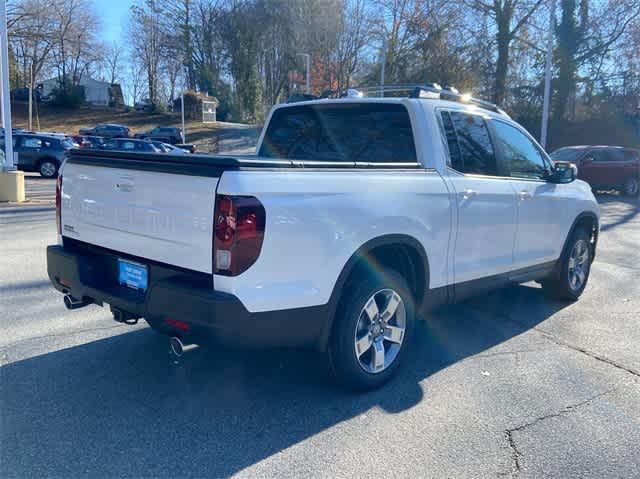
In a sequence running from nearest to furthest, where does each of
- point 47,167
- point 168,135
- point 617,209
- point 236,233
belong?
point 236,233, point 617,209, point 47,167, point 168,135

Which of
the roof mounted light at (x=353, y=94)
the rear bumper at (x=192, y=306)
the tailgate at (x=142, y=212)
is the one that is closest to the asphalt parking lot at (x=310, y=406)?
the rear bumper at (x=192, y=306)

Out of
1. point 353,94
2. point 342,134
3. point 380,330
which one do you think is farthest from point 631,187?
point 380,330

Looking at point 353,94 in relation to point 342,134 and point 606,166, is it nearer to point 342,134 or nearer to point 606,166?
point 342,134

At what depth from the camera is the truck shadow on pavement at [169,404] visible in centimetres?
303

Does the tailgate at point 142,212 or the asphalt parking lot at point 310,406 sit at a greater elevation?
the tailgate at point 142,212

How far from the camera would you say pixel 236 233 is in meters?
2.99

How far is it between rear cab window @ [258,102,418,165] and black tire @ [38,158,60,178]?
65.4ft

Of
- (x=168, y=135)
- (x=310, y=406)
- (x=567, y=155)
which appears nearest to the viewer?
(x=310, y=406)

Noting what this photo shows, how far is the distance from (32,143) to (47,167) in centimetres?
103

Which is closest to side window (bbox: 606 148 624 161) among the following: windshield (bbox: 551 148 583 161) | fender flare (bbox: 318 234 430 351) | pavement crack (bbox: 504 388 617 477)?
windshield (bbox: 551 148 583 161)

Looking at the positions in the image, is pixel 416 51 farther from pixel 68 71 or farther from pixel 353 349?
pixel 68 71

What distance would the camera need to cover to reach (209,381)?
401cm

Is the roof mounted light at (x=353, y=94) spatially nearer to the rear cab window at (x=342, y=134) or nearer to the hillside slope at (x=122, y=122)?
the rear cab window at (x=342, y=134)

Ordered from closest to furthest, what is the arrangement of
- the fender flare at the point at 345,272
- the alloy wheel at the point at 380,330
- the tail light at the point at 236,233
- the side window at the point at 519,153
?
the tail light at the point at 236,233
the fender flare at the point at 345,272
the alloy wheel at the point at 380,330
the side window at the point at 519,153
